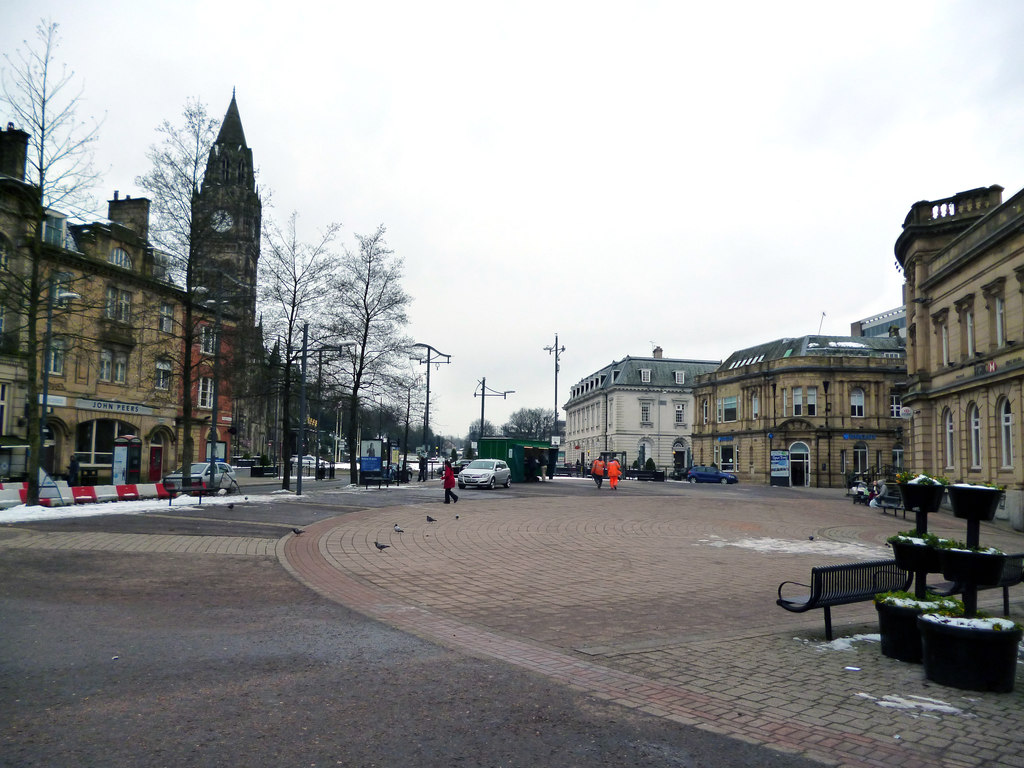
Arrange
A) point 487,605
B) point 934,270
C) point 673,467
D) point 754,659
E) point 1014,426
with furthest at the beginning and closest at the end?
point 673,467 < point 934,270 < point 1014,426 < point 487,605 < point 754,659

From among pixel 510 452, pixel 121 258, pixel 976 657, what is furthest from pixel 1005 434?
pixel 121 258

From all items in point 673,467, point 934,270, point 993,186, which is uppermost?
point 993,186

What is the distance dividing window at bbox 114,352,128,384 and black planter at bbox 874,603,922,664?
126ft

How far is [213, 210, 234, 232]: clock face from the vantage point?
25998 mm

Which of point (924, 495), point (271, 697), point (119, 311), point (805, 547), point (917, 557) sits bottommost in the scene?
point (805, 547)

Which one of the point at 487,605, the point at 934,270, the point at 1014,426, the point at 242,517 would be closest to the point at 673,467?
the point at 934,270

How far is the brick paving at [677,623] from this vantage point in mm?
5075

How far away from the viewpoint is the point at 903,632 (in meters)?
6.71

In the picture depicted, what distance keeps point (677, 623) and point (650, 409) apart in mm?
84736

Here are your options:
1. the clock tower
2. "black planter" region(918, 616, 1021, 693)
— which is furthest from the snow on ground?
the clock tower

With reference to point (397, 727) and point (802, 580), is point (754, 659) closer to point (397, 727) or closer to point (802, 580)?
point (397, 727)

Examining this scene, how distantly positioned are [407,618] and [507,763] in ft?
13.5

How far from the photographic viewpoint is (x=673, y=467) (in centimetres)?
8756

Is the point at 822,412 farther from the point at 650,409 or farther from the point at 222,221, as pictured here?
the point at 222,221
